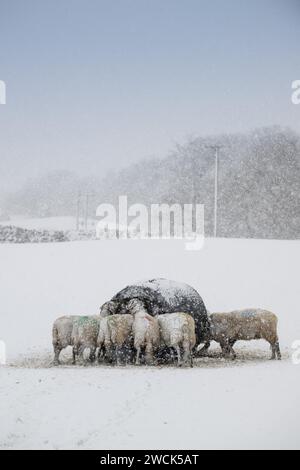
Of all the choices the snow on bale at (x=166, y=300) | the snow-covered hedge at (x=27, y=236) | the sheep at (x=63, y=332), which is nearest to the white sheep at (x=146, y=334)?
the snow on bale at (x=166, y=300)

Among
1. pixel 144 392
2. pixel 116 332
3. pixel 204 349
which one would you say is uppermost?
pixel 116 332

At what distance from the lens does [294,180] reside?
115ft

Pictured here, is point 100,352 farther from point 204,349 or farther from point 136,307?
point 204,349

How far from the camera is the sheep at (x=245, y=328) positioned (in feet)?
35.0

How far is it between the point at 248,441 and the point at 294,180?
30502mm

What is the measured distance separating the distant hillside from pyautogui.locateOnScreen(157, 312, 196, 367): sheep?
942 inches

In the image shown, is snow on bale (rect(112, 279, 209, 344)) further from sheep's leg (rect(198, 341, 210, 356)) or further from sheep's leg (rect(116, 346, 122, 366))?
sheep's leg (rect(116, 346, 122, 366))

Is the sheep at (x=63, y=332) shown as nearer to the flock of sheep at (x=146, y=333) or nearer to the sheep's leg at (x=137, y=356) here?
the flock of sheep at (x=146, y=333)

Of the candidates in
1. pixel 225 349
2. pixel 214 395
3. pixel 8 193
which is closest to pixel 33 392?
pixel 214 395

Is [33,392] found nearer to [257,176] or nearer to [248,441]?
[248,441]

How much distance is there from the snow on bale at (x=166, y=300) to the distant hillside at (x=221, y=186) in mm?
22392

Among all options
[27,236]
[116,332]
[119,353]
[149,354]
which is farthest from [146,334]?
[27,236]

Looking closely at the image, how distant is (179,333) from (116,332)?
3.61ft

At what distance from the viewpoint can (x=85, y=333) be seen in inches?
396
